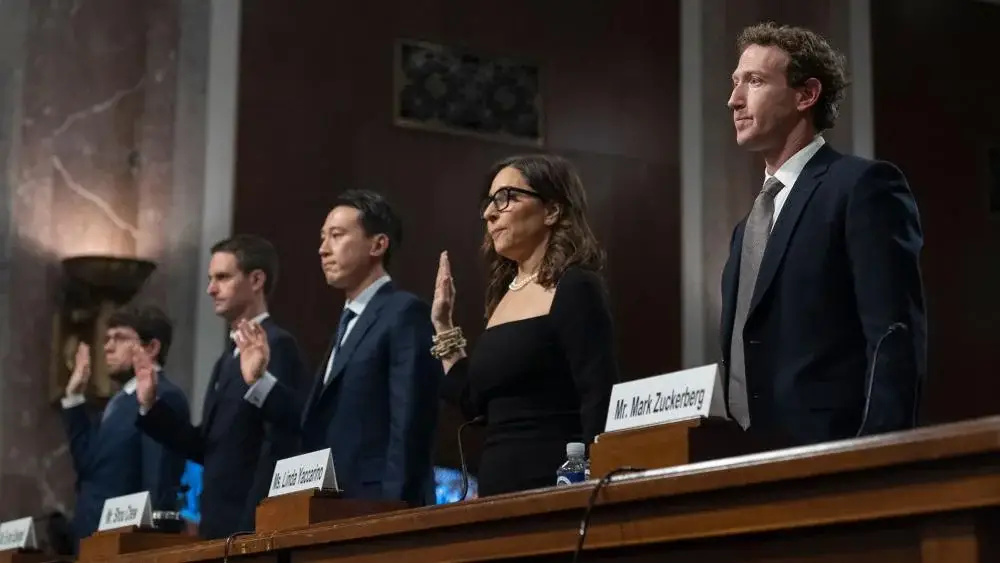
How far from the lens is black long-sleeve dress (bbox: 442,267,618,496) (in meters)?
2.65

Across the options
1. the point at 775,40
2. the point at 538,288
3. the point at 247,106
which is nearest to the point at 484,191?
the point at 538,288

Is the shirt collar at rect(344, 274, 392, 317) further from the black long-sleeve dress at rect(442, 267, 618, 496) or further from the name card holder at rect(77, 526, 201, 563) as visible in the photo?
the black long-sleeve dress at rect(442, 267, 618, 496)

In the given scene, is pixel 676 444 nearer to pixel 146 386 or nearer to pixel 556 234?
pixel 556 234

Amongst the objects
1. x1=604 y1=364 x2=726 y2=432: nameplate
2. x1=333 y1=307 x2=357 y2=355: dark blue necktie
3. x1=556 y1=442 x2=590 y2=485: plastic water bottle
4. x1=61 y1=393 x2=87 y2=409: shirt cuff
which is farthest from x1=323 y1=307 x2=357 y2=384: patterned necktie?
x1=61 y1=393 x2=87 y2=409: shirt cuff

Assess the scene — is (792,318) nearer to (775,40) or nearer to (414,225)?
(775,40)

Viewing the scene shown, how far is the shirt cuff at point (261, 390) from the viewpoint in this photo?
3.74 meters

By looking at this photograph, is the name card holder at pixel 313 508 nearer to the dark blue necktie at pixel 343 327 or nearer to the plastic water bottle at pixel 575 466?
the plastic water bottle at pixel 575 466

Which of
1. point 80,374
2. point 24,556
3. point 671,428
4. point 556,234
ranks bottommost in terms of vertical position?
point 24,556

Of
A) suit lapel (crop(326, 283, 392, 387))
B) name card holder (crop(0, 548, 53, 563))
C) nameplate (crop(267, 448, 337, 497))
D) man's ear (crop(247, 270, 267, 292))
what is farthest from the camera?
man's ear (crop(247, 270, 267, 292))

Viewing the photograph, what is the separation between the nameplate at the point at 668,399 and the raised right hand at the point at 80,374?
3.87m

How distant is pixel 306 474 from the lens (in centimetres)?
271

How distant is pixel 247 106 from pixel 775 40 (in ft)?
12.9

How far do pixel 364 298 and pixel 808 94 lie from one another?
1515 millimetres

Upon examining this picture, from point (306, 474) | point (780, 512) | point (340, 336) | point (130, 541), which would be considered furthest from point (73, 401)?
point (780, 512)
